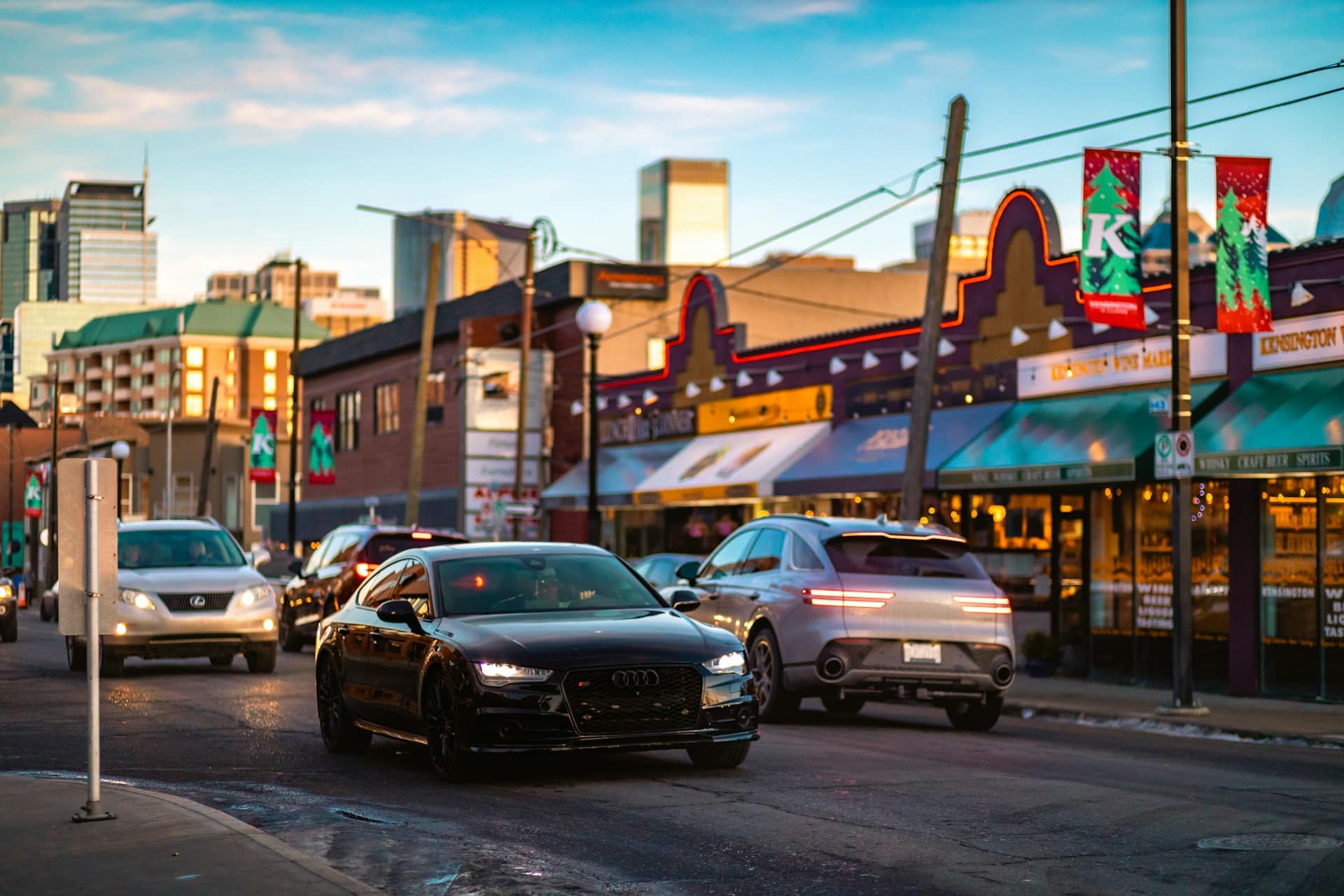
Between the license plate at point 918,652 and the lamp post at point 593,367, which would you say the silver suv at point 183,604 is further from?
the license plate at point 918,652

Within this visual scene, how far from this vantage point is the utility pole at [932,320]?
78.1 ft

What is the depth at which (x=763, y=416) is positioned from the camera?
114ft

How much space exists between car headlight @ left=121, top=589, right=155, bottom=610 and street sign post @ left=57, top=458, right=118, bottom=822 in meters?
Answer: 11.6

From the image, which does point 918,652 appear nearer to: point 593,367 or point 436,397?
point 593,367

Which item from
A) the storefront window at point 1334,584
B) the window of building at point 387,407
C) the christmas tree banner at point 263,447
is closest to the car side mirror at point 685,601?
the storefront window at point 1334,584

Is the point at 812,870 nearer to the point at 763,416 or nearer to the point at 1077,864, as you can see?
the point at 1077,864

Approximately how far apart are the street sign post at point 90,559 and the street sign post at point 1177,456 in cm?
1260

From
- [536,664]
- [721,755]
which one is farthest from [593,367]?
[536,664]

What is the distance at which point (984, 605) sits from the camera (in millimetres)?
15797

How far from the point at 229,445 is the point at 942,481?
83018mm

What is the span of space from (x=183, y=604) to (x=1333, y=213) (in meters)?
15.5

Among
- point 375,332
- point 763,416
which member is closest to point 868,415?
point 763,416

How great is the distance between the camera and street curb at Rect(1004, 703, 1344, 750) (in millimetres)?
15867

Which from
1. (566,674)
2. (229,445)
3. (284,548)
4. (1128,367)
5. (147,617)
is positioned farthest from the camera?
(229,445)
